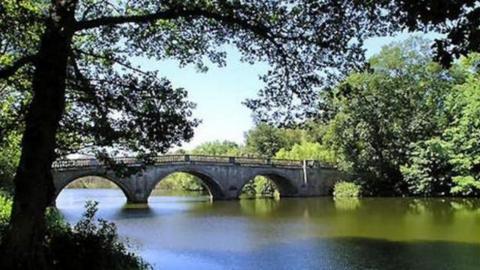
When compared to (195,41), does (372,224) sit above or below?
below

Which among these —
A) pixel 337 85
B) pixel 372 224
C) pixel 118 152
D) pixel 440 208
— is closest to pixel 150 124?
pixel 118 152

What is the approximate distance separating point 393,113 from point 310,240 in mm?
26061

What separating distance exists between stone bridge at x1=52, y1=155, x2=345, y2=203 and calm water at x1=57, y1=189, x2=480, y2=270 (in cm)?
689

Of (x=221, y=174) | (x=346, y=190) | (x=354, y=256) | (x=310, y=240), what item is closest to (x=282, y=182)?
(x=346, y=190)

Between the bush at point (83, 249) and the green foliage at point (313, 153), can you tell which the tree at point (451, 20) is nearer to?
the bush at point (83, 249)

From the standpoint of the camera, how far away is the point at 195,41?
9648 millimetres

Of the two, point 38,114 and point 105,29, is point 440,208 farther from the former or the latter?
point 38,114

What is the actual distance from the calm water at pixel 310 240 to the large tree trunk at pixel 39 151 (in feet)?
24.1

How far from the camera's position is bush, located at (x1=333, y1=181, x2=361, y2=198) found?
44.3 meters

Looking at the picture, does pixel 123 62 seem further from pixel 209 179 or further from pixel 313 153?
pixel 313 153

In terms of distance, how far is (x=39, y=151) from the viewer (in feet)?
22.6

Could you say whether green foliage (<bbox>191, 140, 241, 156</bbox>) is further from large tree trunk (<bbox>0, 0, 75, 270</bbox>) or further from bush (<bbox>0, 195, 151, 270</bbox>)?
large tree trunk (<bbox>0, 0, 75, 270</bbox>)

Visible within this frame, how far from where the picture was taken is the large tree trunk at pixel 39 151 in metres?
6.68

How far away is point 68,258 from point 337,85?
4885 mm
